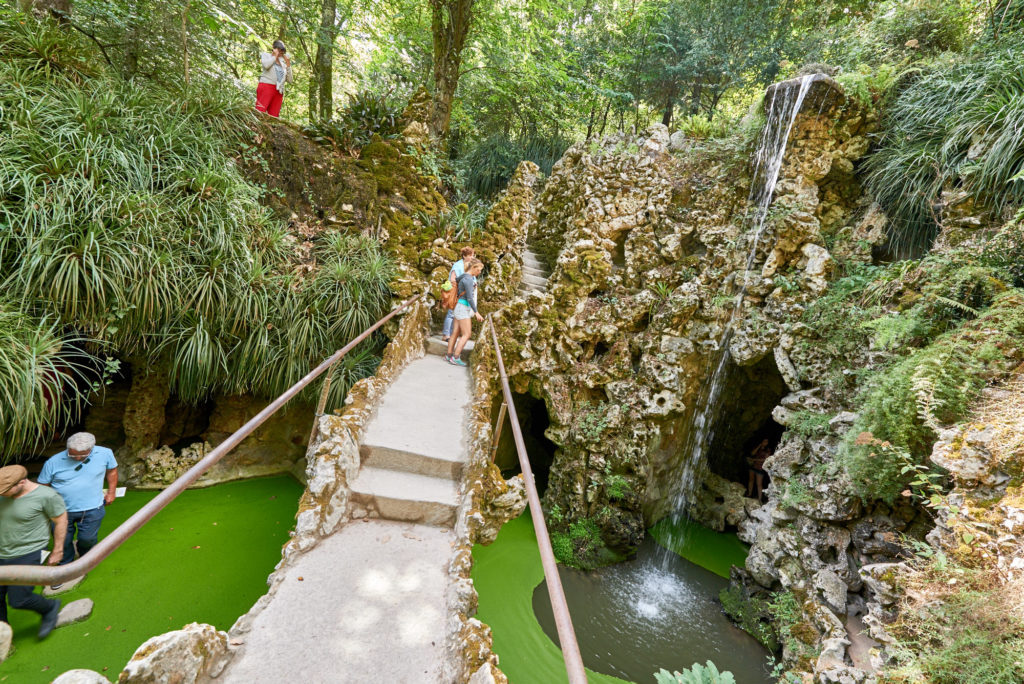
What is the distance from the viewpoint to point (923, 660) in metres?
2.35

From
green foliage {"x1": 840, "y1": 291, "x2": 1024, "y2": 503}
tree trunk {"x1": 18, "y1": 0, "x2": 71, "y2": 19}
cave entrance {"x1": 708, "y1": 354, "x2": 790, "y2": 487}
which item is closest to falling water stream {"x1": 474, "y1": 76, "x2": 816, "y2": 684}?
cave entrance {"x1": 708, "y1": 354, "x2": 790, "y2": 487}

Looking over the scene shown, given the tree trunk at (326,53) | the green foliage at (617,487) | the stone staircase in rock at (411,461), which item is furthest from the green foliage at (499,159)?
the stone staircase in rock at (411,461)

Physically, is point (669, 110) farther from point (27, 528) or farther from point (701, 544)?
point (27, 528)

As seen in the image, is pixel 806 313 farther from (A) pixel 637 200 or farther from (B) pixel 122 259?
(B) pixel 122 259

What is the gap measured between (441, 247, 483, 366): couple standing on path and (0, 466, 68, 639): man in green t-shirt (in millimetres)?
3741

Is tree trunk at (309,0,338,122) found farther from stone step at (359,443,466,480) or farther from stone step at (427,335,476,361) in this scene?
stone step at (359,443,466,480)

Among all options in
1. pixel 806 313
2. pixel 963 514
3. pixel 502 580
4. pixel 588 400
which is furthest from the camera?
pixel 588 400

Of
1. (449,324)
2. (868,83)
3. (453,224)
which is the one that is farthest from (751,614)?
(868,83)

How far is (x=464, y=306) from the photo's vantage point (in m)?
5.38

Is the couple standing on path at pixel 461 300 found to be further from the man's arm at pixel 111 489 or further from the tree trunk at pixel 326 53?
the tree trunk at pixel 326 53

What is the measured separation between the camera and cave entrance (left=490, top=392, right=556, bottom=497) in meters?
8.11

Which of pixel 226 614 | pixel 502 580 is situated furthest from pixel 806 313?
pixel 226 614

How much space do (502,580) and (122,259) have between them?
5272 millimetres

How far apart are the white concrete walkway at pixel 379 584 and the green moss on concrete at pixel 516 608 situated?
2.24 metres
